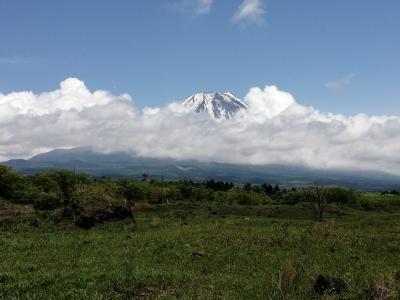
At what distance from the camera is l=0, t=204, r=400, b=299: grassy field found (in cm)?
1631

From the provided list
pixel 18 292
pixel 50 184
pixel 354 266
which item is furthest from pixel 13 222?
pixel 50 184

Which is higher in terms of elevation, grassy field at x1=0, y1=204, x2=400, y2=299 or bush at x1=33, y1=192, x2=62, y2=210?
grassy field at x1=0, y1=204, x2=400, y2=299

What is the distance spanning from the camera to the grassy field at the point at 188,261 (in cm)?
1631

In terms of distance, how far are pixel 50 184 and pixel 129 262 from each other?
356 feet

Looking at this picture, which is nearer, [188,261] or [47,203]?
[188,261]

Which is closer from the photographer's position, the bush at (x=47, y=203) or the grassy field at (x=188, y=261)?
the grassy field at (x=188, y=261)

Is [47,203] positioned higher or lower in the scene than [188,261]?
lower

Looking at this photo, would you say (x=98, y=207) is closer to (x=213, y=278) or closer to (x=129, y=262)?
(x=129, y=262)

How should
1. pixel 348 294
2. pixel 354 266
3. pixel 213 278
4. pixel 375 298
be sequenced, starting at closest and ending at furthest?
pixel 375 298
pixel 348 294
pixel 213 278
pixel 354 266

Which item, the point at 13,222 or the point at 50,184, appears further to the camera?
the point at 50,184

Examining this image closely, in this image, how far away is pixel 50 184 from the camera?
407ft

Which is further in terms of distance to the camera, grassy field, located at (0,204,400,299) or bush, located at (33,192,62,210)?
bush, located at (33,192,62,210)

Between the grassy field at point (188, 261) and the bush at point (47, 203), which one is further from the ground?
the grassy field at point (188, 261)

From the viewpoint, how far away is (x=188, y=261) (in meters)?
23.1
